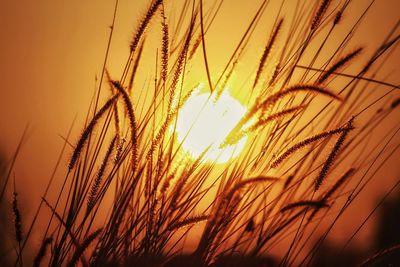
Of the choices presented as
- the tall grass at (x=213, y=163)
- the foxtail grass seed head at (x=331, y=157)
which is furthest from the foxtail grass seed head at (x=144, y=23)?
the foxtail grass seed head at (x=331, y=157)

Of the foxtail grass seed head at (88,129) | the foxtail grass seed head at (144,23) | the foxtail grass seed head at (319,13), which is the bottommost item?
the foxtail grass seed head at (88,129)

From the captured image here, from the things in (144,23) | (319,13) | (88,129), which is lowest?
(88,129)

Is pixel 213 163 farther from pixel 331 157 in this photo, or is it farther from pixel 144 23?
pixel 144 23

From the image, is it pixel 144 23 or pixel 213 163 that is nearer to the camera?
pixel 144 23

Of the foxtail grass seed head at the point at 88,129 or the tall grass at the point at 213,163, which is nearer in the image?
the foxtail grass seed head at the point at 88,129

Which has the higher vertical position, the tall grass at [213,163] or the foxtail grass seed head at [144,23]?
the foxtail grass seed head at [144,23]

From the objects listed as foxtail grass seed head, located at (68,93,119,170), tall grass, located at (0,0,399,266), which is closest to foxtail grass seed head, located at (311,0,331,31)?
tall grass, located at (0,0,399,266)

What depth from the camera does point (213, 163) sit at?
3.89 ft

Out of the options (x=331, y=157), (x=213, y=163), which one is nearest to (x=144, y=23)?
(x=213, y=163)

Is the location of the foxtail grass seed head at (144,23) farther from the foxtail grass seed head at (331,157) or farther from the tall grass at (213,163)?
the foxtail grass seed head at (331,157)

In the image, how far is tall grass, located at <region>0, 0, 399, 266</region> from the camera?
1050 millimetres

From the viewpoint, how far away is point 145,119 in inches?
46.9

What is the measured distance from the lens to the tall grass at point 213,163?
1.05 m

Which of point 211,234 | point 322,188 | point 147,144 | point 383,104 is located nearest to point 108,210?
point 147,144
